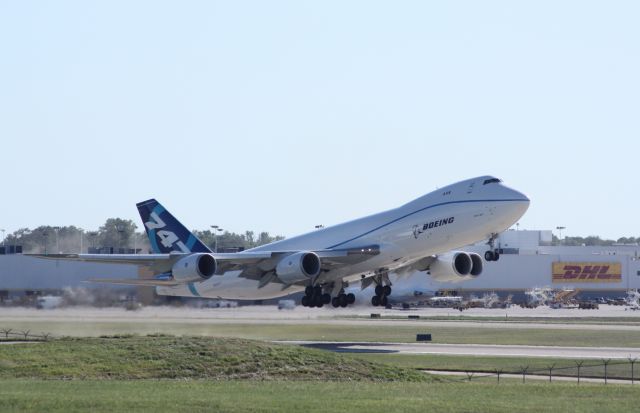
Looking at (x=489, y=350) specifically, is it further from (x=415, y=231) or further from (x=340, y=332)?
(x=340, y=332)

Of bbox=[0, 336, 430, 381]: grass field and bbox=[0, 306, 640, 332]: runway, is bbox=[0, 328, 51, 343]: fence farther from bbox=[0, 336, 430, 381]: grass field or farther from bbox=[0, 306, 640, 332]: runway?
bbox=[0, 336, 430, 381]: grass field

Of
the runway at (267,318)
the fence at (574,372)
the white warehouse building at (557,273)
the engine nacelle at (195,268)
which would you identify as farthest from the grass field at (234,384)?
the white warehouse building at (557,273)

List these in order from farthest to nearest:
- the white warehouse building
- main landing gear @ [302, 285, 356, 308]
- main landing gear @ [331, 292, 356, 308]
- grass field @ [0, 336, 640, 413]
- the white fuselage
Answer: the white warehouse building
main landing gear @ [331, 292, 356, 308]
main landing gear @ [302, 285, 356, 308]
the white fuselage
grass field @ [0, 336, 640, 413]

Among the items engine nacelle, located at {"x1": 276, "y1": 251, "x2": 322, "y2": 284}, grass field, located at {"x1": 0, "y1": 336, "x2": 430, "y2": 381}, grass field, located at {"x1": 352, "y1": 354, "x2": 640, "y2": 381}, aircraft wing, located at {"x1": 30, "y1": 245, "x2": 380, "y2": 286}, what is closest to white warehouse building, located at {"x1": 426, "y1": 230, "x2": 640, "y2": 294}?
aircraft wing, located at {"x1": 30, "y1": 245, "x2": 380, "y2": 286}

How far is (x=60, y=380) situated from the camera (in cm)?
3509

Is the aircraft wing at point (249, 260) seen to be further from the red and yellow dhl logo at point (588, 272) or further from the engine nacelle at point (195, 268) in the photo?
the red and yellow dhl logo at point (588, 272)

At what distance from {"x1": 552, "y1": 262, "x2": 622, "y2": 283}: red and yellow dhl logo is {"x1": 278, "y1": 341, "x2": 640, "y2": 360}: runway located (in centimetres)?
8522

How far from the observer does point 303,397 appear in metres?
29.5

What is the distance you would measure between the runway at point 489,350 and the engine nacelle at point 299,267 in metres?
4.25

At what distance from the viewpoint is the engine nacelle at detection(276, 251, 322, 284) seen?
58.1m

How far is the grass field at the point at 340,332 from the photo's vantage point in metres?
62.4

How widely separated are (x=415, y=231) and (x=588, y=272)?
93.6m

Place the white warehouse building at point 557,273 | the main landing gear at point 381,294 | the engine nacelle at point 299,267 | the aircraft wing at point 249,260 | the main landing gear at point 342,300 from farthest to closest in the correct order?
the white warehouse building at point 557,273 → the main landing gear at point 381,294 → the main landing gear at point 342,300 → the engine nacelle at point 299,267 → the aircraft wing at point 249,260

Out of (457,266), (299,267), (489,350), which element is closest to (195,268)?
(299,267)
